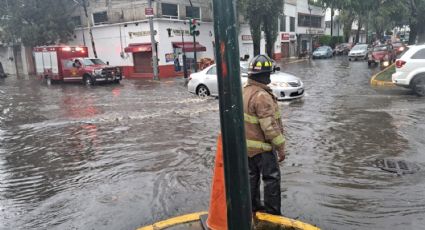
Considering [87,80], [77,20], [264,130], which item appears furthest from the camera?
[77,20]

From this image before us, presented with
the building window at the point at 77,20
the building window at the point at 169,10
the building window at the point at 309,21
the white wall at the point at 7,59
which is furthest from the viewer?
the building window at the point at 309,21

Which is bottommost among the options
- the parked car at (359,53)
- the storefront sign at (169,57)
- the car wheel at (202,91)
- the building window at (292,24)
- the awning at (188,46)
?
the car wheel at (202,91)

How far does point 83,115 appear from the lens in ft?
42.8

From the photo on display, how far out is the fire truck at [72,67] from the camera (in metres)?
24.5

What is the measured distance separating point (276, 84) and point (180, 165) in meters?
6.60

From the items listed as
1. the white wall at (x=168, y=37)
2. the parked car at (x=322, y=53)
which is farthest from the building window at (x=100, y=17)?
the parked car at (x=322, y=53)

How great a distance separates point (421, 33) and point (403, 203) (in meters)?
25.9

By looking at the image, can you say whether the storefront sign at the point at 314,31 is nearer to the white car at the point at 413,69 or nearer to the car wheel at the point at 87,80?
the car wheel at the point at 87,80

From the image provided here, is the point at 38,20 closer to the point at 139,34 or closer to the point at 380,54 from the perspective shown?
the point at 139,34

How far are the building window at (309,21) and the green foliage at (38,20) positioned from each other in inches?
1214

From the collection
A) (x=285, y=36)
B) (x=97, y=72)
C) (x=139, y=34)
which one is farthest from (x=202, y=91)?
(x=285, y=36)

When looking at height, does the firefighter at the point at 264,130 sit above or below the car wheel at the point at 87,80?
above

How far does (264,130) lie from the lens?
3.98 m

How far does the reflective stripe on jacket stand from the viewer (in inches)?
157
